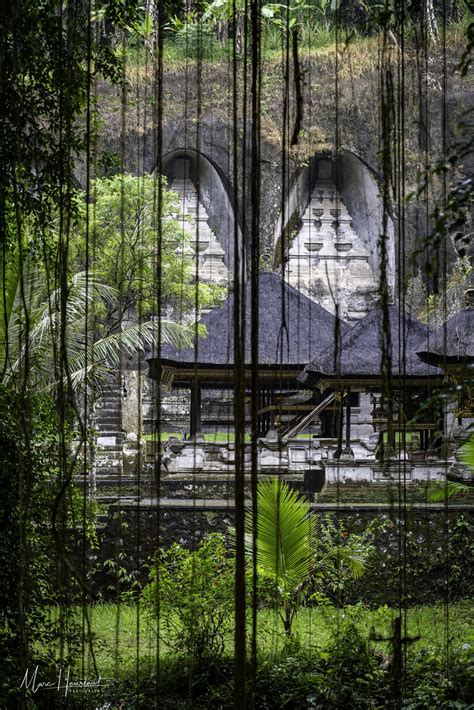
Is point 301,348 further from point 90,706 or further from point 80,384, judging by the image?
point 90,706

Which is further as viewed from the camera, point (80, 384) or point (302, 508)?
point (80, 384)

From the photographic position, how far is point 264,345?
11297mm

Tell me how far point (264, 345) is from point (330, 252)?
14.8ft

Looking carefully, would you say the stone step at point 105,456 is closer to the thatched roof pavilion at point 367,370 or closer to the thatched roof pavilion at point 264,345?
the thatched roof pavilion at point 264,345

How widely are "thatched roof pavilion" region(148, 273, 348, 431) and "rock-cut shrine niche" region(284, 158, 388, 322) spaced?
10.3 feet

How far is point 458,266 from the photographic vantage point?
14.2 m

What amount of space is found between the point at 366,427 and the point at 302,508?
558 centimetres

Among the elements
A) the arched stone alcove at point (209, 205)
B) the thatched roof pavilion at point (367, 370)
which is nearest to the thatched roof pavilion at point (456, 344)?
the thatched roof pavilion at point (367, 370)

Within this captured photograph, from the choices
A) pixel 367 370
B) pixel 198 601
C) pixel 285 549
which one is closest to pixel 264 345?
pixel 367 370

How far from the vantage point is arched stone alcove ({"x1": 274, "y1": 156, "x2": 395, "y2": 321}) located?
50.1 ft

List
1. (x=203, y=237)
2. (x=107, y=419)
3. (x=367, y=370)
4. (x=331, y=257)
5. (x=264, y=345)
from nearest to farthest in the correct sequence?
(x=367, y=370) → (x=264, y=345) → (x=107, y=419) → (x=331, y=257) → (x=203, y=237)

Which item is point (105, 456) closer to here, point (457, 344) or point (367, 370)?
point (367, 370)

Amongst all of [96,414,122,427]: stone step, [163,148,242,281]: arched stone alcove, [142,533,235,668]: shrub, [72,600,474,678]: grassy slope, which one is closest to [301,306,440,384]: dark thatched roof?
[96,414,122,427]: stone step

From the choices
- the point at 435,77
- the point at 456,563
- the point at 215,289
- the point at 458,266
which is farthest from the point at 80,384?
the point at 435,77
